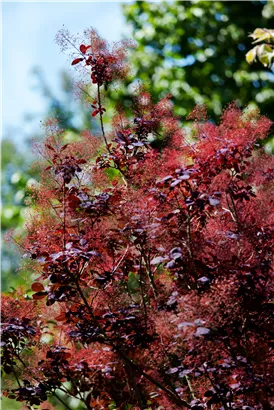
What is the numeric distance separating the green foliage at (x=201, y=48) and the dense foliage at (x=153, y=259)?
7.75 meters

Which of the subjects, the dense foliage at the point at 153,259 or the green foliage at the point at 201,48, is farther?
the green foliage at the point at 201,48

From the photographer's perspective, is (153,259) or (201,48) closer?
(153,259)

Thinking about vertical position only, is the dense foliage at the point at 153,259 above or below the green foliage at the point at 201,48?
below

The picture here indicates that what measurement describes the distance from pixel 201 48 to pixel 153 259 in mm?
9689

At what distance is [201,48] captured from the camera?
12102 mm

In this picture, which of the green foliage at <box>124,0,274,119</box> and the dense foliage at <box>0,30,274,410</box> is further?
the green foliage at <box>124,0,274,119</box>

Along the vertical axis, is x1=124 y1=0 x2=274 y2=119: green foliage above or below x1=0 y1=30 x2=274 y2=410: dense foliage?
above

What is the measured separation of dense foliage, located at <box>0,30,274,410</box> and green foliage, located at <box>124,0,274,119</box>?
305 inches

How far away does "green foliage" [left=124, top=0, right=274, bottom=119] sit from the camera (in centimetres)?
1160

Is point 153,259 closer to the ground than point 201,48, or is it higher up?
closer to the ground

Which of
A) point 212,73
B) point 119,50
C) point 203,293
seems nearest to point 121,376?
point 203,293

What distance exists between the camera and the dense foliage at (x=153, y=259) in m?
2.97

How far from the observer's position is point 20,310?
12.1 ft

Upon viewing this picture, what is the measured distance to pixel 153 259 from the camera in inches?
116
